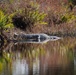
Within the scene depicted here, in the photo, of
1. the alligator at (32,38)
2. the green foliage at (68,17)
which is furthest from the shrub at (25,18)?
the green foliage at (68,17)

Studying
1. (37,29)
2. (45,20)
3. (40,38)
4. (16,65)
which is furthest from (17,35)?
(16,65)

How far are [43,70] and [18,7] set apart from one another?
19.4m

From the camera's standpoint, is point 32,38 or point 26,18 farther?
point 26,18

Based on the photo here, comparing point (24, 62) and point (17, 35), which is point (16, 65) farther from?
point (17, 35)

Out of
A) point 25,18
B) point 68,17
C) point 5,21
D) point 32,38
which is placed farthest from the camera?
point 68,17

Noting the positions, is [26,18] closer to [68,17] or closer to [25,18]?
[25,18]

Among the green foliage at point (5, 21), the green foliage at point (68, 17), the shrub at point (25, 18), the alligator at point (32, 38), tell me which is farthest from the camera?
the green foliage at point (68, 17)

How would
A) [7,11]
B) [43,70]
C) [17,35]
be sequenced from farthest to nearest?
[7,11], [17,35], [43,70]

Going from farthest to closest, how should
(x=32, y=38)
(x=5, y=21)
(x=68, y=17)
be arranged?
(x=68, y=17) → (x=32, y=38) → (x=5, y=21)

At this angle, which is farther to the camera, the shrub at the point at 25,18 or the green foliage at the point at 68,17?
the green foliage at the point at 68,17

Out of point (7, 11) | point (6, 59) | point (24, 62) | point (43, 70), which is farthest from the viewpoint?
point (7, 11)

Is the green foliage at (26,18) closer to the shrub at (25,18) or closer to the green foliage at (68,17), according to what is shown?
the shrub at (25,18)

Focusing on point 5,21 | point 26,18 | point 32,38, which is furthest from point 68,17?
point 5,21

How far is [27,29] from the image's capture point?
3048cm
